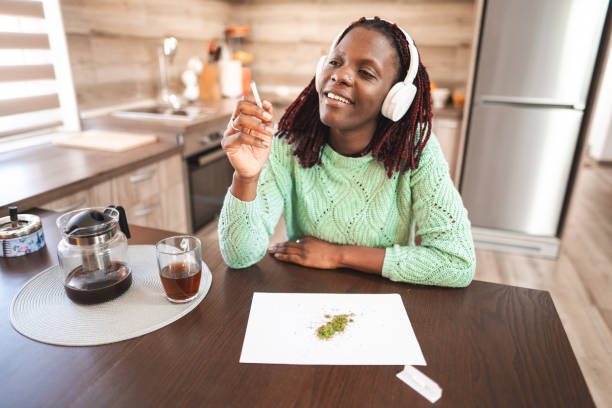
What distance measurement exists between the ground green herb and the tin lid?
0.76 meters

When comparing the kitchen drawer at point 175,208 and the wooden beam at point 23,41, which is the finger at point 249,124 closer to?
the kitchen drawer at point 175,208

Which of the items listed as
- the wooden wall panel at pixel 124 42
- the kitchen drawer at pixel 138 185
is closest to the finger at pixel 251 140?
the kitchen drawer at pixel 138 185

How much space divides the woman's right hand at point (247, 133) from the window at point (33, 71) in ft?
5.01

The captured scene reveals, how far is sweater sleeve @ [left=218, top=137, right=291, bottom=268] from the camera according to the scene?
38.5 inches

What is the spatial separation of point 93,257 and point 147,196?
1220 mm

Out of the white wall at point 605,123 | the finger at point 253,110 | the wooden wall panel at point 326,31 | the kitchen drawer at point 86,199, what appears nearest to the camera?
the finger at point 253,110

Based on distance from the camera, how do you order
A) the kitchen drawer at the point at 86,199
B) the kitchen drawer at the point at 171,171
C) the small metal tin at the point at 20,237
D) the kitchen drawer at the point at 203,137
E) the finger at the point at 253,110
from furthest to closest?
the kitchen drawer at the point at 203,137, the kitchen drawer at the point at 171,171, the kitchen drawer at the point at 86,199, the small metal tin at the point at 20,237, the finger at the point at 253,110

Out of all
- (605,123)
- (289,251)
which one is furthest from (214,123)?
(605,123)

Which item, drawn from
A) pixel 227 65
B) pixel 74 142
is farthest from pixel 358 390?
pixel 227 65

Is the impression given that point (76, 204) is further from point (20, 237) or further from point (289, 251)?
point (289, 251)

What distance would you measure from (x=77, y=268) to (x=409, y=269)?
2.38ft

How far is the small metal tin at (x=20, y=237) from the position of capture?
→ 3.29 feet

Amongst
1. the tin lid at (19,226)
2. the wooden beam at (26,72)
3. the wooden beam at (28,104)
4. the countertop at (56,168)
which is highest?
the wooden beam at (26,72)

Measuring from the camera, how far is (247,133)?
3.03 ft
